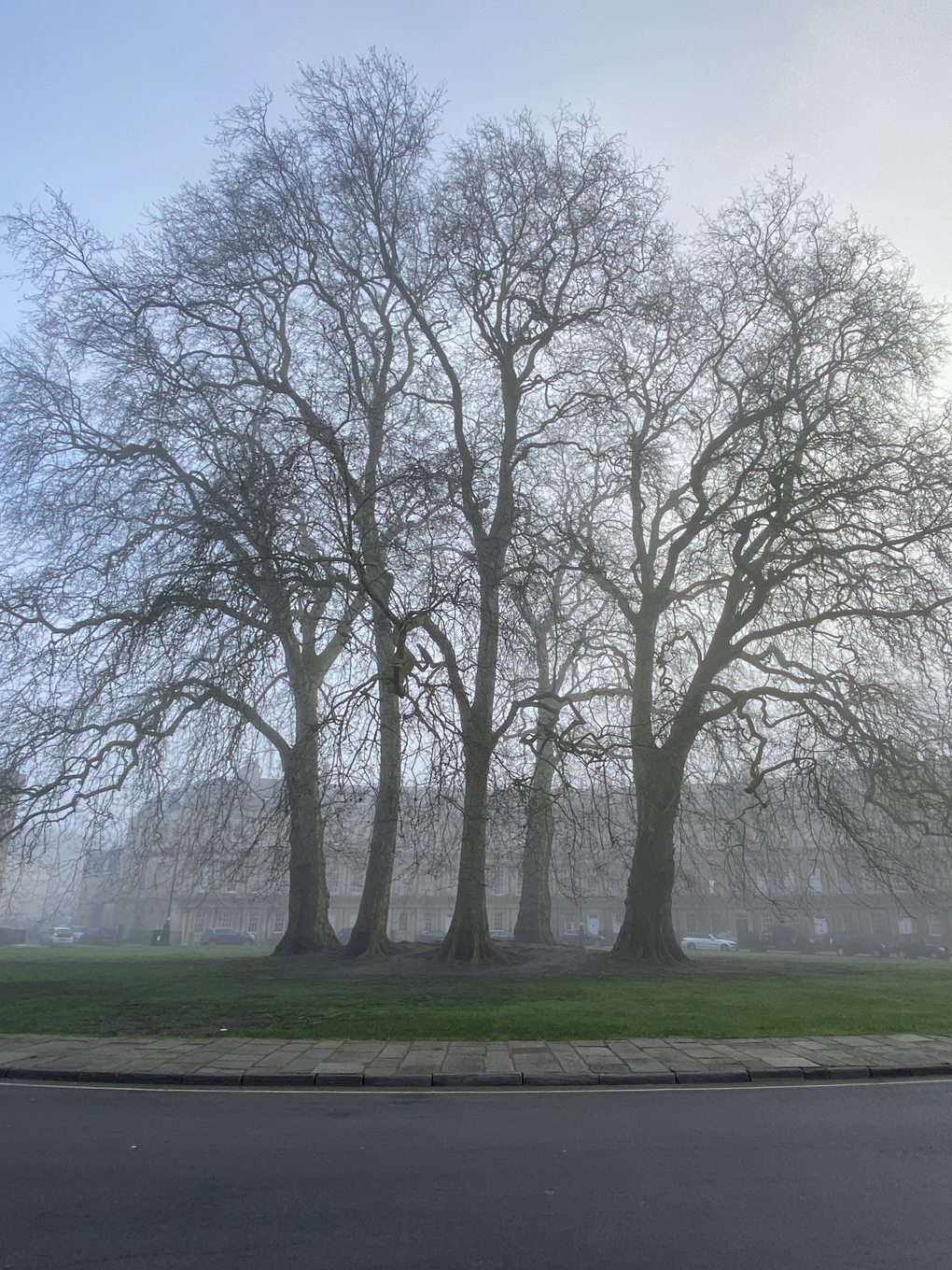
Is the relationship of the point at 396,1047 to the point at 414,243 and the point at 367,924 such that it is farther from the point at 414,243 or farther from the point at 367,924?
the point at 414,243

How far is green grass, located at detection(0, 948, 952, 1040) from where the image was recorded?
11.4 m

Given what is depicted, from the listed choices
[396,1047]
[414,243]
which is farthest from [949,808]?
[414,243]

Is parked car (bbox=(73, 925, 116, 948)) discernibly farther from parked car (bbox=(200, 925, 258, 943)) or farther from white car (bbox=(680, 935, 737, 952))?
white car (bbox=(680, 935, 737, 952))

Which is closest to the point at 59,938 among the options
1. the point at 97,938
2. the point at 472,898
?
the point at 97,938

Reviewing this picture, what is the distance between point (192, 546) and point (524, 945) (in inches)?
601

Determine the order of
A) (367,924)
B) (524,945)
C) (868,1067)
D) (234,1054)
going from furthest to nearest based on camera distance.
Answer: (524,945)
(367,924)
(234,1054)
(868,1067)

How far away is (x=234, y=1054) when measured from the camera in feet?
32.1

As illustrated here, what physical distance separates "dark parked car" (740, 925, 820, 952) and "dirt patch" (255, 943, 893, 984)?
3552 cm

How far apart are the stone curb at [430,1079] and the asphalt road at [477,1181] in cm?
57

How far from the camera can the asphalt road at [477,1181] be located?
14.4ft

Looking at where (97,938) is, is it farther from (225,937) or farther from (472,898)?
(472,898)

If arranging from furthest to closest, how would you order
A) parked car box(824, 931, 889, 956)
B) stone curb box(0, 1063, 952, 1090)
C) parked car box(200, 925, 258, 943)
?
parked car box(200, 925, 258, 943) → parked car box(824, 931, 889, 956) → stone curb box(0, 1063, 952, 1090)

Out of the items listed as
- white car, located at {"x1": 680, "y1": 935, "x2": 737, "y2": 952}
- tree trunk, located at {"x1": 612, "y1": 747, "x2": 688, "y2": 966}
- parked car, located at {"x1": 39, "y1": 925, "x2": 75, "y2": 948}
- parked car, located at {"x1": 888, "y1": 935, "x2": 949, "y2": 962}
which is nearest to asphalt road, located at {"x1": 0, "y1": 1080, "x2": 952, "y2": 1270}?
tree trunk, located at {"x1": 612, "y1": 747, "x2": 688, "y2": 966}

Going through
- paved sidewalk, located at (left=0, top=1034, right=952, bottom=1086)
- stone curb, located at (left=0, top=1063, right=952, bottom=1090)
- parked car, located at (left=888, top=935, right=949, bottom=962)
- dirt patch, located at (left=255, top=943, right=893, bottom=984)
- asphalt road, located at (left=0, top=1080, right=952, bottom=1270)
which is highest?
parked car, located at (left=888, top=935, right=949, bottom=962)
